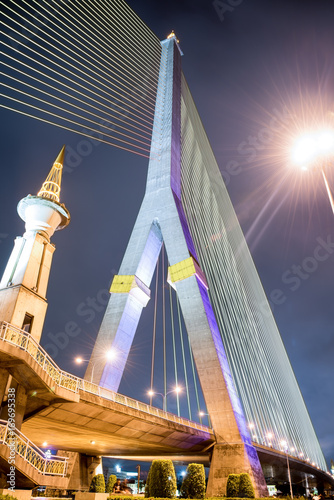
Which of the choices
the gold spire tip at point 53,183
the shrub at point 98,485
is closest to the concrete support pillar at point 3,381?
the shrub at point 98,485

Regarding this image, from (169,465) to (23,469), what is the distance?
611cm

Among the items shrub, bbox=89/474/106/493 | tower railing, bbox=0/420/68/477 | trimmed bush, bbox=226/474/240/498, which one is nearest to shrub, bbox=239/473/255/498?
trimmed bush, bbox=226/474/240/498

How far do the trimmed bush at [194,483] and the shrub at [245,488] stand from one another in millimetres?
2580

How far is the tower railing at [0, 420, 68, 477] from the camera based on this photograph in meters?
10.2

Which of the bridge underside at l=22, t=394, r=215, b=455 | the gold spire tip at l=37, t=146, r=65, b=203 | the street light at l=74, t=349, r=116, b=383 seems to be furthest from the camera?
the gold spire tip at l=37, t=146, r=65, b=203

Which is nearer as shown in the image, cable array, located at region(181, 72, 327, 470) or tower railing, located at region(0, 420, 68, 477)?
tower railing, located at region(0, 420, 68, 477)

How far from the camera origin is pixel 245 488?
16.2 m

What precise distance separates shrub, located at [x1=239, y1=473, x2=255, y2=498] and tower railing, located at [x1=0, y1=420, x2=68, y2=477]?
887 centimetres

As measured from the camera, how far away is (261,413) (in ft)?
97.0

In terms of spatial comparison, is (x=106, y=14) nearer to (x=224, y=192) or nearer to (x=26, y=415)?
(x=224, y=192)

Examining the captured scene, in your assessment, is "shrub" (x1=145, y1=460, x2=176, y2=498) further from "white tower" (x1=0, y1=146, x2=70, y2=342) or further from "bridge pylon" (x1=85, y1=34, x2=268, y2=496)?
"white tower" (x1=0, y1=146, x2=70, y2=342)

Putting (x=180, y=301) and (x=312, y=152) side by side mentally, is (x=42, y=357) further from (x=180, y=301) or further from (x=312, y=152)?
(x=180, y=301)

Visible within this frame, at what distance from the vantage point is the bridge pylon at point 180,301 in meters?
19.7

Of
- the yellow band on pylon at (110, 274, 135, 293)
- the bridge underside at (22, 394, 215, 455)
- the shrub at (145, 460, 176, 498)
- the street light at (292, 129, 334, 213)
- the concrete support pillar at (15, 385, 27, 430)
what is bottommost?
the shrub at (145, 460, 176, 498)
